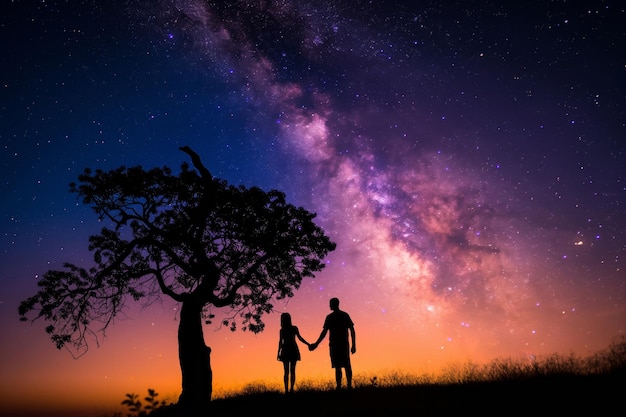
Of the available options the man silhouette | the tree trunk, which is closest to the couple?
the man silhouette

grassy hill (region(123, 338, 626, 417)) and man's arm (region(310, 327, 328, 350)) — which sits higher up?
man's arm (region(310, 327, 328, 350))

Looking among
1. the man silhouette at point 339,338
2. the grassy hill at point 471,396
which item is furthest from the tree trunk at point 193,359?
the man silhouette at point 339,338

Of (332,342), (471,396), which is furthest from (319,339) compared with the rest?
(471,396)

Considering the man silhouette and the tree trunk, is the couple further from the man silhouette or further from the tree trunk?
the tree trunk

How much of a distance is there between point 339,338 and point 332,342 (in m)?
0.24

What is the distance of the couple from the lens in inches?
417

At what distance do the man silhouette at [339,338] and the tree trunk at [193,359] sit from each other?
14.1 ft

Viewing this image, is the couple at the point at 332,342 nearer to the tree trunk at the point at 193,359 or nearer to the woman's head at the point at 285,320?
the woman's head at the point at 285,320

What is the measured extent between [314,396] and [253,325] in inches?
215

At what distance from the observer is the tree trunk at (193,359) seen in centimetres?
1218

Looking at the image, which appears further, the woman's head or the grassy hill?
the woman's head

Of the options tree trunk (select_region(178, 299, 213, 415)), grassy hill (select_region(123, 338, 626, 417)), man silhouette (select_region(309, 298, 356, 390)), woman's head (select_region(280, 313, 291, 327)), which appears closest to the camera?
grassy hill (select_region(123, 338, 626, 417))

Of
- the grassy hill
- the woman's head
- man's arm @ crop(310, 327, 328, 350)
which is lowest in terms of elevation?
the grassy hill

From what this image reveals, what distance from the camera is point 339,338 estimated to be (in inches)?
420
